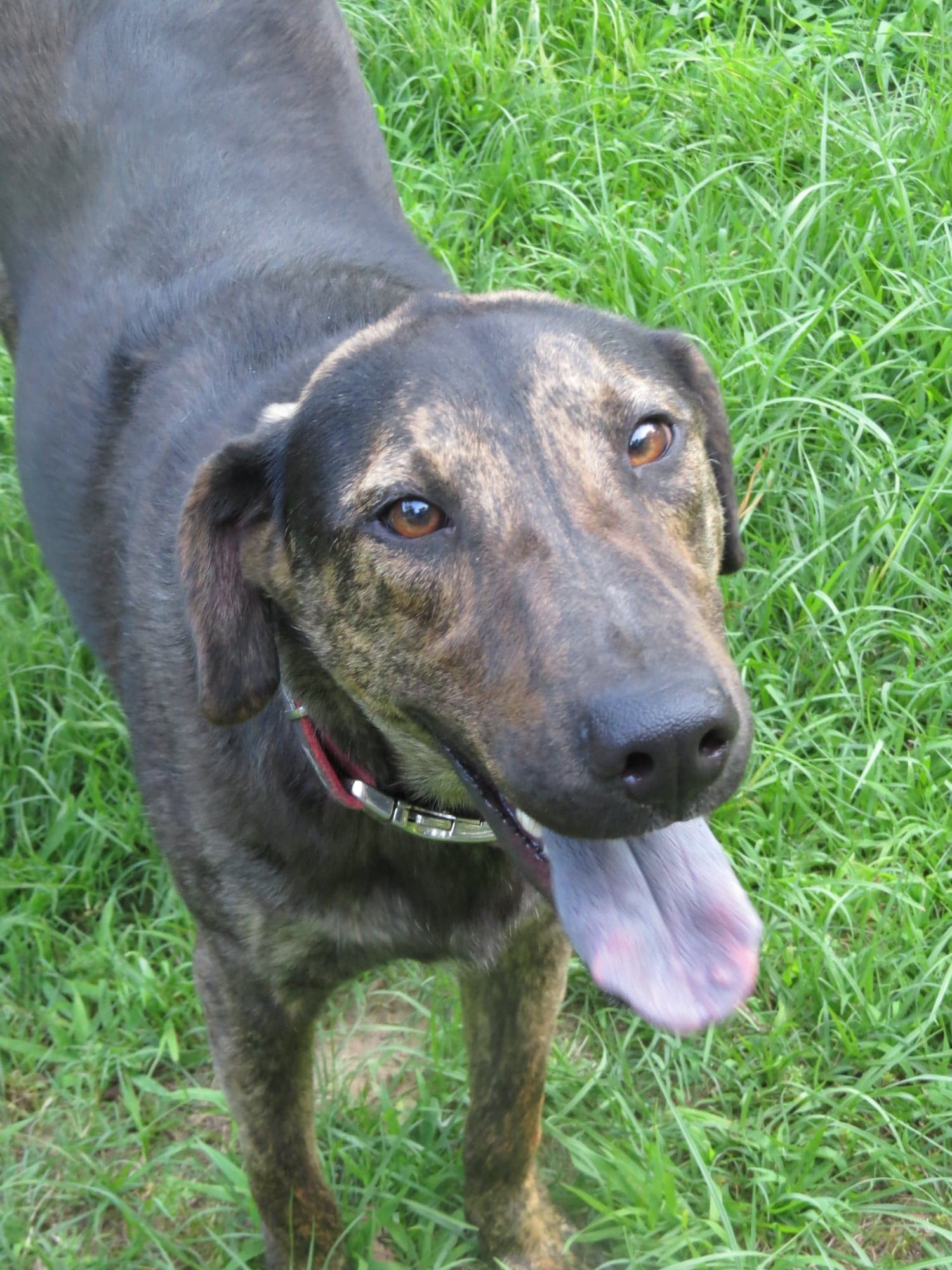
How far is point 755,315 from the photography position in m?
4.60

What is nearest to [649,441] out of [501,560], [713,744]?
[501,560]

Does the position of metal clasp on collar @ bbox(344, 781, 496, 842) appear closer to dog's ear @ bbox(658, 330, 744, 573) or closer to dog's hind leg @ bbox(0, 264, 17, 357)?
dog's ear @ bbox(658, 330, 744, 573)

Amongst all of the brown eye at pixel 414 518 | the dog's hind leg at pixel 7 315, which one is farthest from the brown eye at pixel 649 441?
the dog's hind leg at pixel 7 315

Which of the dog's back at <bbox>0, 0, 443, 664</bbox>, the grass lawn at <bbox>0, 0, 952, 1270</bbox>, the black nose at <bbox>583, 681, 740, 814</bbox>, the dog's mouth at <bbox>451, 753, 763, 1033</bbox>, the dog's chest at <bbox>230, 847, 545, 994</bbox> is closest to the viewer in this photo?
the black nose at <bbox>583, 681, 740, 814</bbox>

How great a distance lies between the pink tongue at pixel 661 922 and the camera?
238cm

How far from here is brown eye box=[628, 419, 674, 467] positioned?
253 centimetres

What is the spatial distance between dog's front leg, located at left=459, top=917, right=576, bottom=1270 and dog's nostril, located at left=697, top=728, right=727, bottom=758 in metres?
1.04

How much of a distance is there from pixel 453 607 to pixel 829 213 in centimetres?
287

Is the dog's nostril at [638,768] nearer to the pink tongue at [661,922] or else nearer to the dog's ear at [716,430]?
the pink tongue at [661,922]

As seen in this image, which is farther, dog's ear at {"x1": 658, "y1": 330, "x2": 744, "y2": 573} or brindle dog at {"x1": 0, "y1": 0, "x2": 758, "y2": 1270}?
dog's ear at {"x1": 658, "y1": 330, "x2": 744, "y2": 573}

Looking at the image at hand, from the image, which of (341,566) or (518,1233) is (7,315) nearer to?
(341,566)

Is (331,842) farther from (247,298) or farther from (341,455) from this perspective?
(247,298)

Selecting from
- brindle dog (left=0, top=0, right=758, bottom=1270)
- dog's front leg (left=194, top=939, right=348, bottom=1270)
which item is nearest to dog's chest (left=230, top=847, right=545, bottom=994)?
brindle dog (left=0, top=0, right=758, bottom=1270)

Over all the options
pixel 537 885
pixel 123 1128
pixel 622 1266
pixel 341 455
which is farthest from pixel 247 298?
pixel 622 1266
